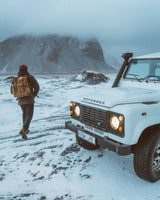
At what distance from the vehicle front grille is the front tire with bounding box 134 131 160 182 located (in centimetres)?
60

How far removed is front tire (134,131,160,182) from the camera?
3082 millimetres

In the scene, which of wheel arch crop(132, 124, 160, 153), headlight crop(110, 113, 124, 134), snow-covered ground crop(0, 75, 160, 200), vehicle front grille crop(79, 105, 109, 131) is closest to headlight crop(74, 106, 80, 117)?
vehicle front grille crop(79, 105, 109, 131)

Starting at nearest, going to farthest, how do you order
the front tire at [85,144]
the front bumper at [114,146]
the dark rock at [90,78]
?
the front bumper at [114,146], the front tire at [85,144], the dark rock at [90,78]

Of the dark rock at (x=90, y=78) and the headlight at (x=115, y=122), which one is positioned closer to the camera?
the headlight at (x=115, y=122)

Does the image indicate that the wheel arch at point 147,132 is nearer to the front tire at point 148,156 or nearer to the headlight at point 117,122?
the front tire at point 148,156

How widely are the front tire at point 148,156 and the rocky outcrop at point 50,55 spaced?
10969 cm

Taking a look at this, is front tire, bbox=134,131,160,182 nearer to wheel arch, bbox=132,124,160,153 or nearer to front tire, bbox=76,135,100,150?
wheel arch, bbox=132,124,160,153

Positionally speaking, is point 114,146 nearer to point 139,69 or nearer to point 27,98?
point 139,69

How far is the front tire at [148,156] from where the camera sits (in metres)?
3.08

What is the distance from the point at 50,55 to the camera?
124 meters

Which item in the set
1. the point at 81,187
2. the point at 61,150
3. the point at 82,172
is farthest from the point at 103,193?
the point at 61,150

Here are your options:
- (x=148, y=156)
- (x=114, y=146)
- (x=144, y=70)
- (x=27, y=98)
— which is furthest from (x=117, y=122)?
(x=27, y=98)

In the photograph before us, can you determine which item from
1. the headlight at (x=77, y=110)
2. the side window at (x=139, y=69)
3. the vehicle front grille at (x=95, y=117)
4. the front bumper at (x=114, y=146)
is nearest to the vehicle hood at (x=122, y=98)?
the vehicle front grille at (x=95, y=117)

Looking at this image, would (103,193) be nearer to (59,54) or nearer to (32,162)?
(32,162)
